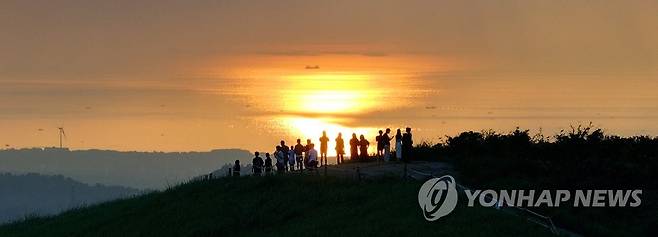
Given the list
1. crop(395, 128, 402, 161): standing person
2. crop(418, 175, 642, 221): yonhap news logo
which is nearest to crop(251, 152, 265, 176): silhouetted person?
crop(395, 128, 402, 161): standing person

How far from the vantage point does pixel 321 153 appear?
53.6 metres

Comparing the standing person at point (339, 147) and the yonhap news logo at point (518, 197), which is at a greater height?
the standing person at point (339, 147)

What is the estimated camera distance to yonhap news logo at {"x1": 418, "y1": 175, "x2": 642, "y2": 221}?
38.9m

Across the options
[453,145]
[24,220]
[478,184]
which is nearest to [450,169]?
[478,184]

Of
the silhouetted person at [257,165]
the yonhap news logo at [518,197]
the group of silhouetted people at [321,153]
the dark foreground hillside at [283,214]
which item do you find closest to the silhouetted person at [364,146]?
the group of silhouetted people at [321,153]

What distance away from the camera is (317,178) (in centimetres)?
4778

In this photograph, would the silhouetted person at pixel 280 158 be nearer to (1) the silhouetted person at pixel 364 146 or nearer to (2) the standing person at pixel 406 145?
(1) the silhouetted person at pixel 364 146

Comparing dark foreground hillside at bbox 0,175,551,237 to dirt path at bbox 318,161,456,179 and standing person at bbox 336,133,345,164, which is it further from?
standing person at bbox 336,133,345,164

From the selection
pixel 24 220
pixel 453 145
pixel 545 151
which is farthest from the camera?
pixel 24 220

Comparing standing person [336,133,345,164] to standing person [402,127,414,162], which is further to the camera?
standing person [336,133,345,164]

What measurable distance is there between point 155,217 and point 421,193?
44.9 ft

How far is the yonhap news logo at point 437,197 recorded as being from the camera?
123ft

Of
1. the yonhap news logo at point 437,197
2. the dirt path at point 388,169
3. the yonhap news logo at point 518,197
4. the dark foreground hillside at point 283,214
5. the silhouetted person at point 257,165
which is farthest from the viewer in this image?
the silhouetted person at point 257,165

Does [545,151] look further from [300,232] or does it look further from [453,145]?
[300,232]
